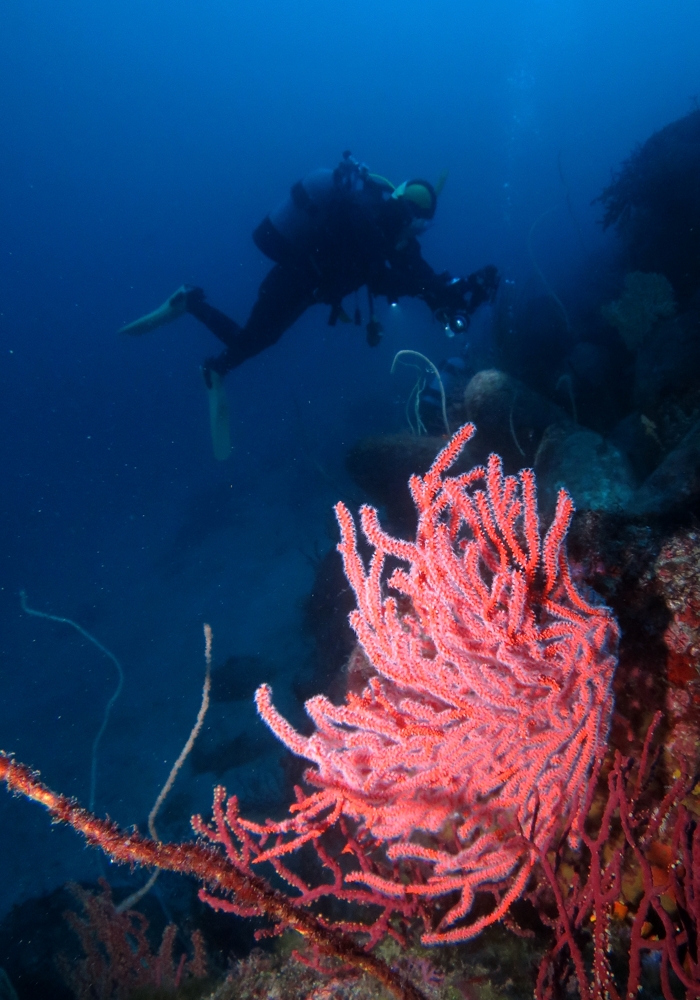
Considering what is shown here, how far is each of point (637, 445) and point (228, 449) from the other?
331 inches

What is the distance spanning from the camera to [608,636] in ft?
5.61

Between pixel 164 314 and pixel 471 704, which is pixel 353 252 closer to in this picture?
pixel 164 314

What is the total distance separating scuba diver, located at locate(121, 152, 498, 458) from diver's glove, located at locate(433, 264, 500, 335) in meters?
0.01

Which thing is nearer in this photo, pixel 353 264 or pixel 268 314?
pixel 353 264

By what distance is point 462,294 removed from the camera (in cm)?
765

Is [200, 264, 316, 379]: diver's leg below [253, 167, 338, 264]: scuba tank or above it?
below

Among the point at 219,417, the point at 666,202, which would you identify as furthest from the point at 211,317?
the point at 666,202

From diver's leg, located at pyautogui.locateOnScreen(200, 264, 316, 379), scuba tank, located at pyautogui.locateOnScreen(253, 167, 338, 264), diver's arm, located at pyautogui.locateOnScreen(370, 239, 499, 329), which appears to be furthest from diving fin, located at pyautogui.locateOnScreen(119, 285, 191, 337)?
diver's arm, located at pyautogui.locateOnScreen(370, 239, 499, 329)

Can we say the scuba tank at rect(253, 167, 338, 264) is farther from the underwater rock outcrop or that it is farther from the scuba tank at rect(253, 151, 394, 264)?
the underwater rock outcrop

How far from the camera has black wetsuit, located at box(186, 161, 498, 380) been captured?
7.73 meters

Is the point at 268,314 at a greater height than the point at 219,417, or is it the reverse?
the point at 268,314

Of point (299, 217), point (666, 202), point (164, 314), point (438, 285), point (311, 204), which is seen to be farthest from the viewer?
point (164, 314)

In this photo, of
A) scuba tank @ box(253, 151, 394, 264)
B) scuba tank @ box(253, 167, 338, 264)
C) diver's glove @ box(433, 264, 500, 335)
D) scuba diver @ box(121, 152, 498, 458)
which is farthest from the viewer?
scuba tank @ box(253, 167, 338, 264)

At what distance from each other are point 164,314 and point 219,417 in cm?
250
